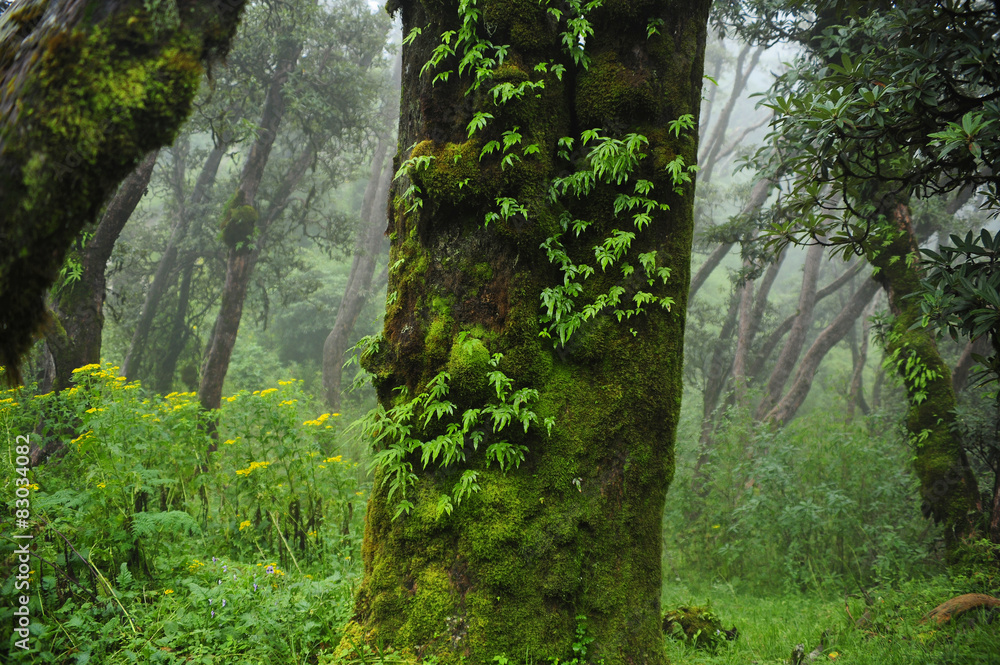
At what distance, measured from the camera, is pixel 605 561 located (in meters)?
3.34

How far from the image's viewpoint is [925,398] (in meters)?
6.30

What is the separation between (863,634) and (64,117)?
5.74 metres

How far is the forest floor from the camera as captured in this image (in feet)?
12.4

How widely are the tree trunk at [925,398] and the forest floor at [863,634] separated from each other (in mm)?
872

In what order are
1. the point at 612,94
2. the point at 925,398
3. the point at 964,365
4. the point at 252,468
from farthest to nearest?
the point at 964,365 < the point at 925,398 < the point at 252,468 < the point at 612,94

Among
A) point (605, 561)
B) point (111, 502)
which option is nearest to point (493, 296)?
point (605, 561)

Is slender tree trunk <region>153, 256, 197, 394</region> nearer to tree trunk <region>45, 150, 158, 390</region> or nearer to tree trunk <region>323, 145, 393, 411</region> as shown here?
tree trunk <region>323, 145, 393, 411</region>

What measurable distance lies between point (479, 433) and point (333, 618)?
153 cm

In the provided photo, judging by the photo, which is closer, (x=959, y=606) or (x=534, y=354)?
(x=534, y=354)

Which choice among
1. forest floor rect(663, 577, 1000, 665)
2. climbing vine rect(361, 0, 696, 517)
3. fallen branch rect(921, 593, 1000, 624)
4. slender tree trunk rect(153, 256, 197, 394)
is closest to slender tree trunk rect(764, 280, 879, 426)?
forest floor rect(663, 577, 1000, 665)

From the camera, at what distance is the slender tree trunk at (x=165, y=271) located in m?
14.7

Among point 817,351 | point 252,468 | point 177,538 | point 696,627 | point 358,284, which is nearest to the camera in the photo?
point 696,627

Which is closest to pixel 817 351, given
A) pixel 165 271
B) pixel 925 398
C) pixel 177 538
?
pixel 925 398

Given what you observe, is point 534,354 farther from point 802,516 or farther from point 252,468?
point 802,516
